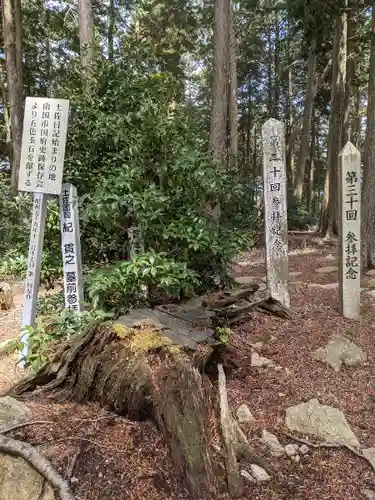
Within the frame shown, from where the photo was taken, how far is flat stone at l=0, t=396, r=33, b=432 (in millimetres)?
2541

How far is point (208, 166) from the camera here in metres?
4.08

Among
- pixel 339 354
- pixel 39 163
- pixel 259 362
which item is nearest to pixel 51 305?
pixel 39 163

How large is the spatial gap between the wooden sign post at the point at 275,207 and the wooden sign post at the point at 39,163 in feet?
7.70

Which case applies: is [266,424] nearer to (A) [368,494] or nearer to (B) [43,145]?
(A) [368,494]

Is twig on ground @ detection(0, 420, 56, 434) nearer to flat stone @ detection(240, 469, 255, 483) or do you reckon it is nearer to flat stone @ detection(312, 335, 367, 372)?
flat stone @ detection(240, 469, 255, 483)

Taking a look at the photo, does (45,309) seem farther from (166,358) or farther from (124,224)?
(166,358)

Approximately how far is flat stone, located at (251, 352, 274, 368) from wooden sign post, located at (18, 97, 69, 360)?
2.18 m

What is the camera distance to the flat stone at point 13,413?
2541mm

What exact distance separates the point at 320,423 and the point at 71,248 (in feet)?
8.95

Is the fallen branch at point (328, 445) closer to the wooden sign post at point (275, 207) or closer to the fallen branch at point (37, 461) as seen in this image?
the fallen branch at point (37, 461)

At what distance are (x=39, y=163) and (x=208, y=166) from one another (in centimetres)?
169

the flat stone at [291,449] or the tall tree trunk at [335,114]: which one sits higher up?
the tall tree trunk at [335,114]

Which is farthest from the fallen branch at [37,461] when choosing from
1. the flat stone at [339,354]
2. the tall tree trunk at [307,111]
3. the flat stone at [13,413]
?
the tall tree trunk at [307,111]

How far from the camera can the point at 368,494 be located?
2.38m
